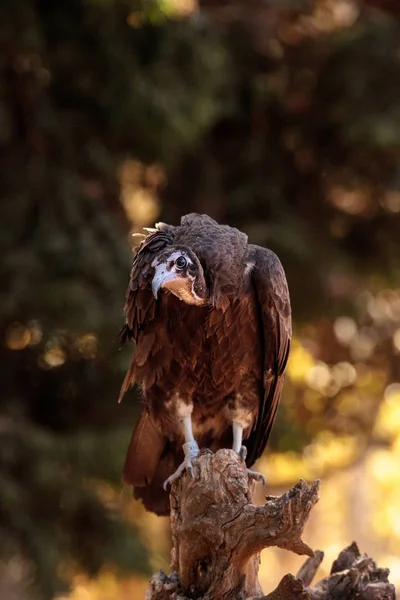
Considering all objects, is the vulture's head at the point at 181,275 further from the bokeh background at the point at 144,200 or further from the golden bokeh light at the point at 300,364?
the golden bokeh light at the point at 300,364

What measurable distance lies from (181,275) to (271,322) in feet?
1.93

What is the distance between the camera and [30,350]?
6508mm

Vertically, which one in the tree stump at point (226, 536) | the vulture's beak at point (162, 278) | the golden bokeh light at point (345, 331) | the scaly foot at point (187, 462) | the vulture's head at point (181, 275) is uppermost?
the golden bokeh light at point (345, 331)

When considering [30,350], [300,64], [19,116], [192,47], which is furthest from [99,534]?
[300,64]

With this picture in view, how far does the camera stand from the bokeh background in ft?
20.3

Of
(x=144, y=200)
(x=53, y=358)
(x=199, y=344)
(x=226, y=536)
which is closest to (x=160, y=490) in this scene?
(x=199, y=344)

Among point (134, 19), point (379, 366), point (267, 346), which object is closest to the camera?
point (267, 346)

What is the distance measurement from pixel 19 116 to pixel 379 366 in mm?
4200

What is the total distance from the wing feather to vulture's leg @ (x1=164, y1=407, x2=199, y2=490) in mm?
343

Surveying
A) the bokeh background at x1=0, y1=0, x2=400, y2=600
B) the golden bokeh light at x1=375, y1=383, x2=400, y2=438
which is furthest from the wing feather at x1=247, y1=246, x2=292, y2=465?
the golden bokeh light at x1=375, y1=383, x2=400, y2=438

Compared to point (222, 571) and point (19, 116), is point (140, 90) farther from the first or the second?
point (222, 571)

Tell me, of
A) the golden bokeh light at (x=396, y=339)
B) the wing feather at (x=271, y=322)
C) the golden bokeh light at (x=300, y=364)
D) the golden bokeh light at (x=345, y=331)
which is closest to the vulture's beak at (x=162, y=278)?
the wing feather at (x=271, y=322)

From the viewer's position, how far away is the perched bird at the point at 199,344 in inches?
142

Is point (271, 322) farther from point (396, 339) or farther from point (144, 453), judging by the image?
point (396, 339)
